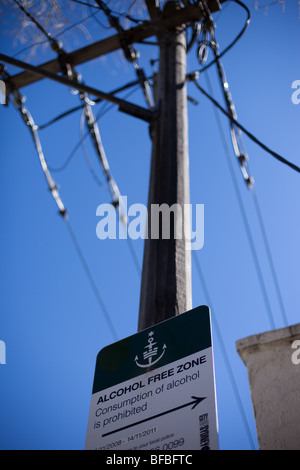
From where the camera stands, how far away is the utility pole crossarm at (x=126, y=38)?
520 centimetres

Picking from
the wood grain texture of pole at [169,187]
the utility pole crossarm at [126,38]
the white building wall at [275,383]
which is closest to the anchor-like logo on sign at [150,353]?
the wood grain texture of pole at [169,187]

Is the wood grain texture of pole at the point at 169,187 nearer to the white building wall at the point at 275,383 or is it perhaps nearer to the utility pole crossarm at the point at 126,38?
the utility pole crossarm at the point at 126,38

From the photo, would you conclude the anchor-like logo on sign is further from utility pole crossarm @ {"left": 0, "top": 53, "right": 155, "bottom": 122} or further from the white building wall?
utility pole crossarm @ {"left": 0, "top": 53, "right": 155, "bottom": 122}

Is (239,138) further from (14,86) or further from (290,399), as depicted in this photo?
(290,399)

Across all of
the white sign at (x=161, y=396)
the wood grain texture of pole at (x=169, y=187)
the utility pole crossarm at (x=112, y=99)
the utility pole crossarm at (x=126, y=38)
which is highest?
the utility pole crossarm at (x=126, y=38)

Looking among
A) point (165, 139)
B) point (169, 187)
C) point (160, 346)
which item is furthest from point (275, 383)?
point (165, 139)

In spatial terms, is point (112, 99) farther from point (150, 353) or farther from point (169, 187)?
point (150, 353)

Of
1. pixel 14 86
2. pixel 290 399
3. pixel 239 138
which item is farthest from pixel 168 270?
pixel 239 138

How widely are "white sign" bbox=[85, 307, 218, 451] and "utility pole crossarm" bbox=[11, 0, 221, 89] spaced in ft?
12.4

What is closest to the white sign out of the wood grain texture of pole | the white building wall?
the wood grain texture of pole

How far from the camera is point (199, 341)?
7.03ft

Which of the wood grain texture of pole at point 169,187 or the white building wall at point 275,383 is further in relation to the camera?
the wood grain texture of pole at point 169,187

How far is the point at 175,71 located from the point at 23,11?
7.39 ft

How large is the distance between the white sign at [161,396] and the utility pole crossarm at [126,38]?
12.4 ft
